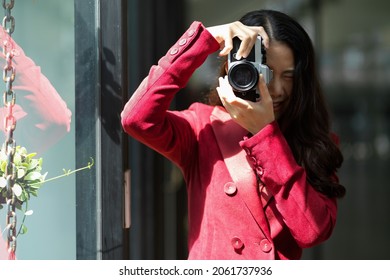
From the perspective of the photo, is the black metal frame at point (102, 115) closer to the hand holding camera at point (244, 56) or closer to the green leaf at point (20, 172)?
the green leaf at point (20, 172)

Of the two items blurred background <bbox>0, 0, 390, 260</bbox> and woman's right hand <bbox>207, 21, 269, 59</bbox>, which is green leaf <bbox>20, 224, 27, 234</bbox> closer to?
blurred background <bbox>0, 0, 390, 260</bbox>

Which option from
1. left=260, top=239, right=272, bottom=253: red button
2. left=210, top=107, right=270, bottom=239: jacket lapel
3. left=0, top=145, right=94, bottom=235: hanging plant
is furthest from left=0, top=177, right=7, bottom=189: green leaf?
left=260, top=239, right=272, bottom=253: red button

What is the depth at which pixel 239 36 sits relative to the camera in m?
1.33

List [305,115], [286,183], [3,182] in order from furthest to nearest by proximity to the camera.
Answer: [3,182] → [305,115] → [286,183]

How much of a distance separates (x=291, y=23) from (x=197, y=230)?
49 centimetres

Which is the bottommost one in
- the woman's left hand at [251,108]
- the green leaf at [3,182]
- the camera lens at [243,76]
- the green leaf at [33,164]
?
the green leaf at [3,182]

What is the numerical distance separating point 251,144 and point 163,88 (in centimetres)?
21

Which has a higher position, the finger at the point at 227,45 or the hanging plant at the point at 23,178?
the finger at the point at 227,45

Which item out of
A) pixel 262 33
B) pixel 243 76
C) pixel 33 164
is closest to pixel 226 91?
pixel 243 76

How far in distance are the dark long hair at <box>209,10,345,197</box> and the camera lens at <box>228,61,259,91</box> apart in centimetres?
13

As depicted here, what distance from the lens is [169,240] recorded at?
9.14 feet

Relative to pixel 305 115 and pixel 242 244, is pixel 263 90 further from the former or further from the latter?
pixel 242 244

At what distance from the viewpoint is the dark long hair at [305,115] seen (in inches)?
55.0

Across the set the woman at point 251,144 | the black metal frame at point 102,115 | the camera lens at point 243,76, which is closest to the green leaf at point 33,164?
the black metal frame at point 102,115
